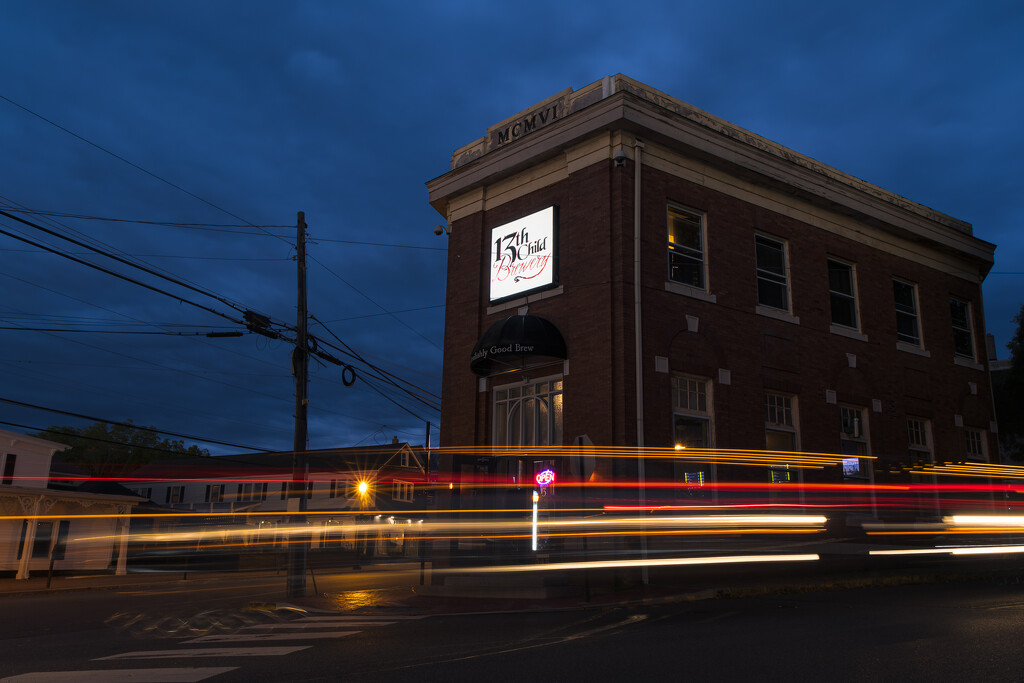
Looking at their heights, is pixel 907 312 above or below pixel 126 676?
above

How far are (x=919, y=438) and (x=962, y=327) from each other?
557 centimetres

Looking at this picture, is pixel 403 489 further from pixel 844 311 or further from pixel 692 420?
pixel 844 311

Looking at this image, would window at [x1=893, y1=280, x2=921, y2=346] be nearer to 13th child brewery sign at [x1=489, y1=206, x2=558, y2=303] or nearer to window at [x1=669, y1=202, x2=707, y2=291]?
window at [x1=669, y1=202, x2=707, y2=291]

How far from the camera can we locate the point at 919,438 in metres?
24.5

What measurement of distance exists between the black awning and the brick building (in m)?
0.05

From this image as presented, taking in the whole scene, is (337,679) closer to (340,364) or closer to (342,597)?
(342,597)

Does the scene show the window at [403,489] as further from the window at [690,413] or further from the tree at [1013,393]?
the tree at [1013,393]

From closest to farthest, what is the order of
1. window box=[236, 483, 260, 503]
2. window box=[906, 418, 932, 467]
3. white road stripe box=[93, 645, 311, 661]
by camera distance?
white road stripe box=[93, 645, 311, 661]
window box=[906, 418, 932, 467]
window box=[236, 483, 260, 503]

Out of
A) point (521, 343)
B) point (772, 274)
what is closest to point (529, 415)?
point (521, 343)

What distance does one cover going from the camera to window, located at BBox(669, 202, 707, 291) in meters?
20.3

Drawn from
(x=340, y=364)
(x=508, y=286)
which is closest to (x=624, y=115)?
(x=508, y=286)

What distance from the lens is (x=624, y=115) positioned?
18906 millimetres

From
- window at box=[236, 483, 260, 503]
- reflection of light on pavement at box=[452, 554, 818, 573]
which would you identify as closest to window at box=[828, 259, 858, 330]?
reflection of light on pavement at box=[452, 554, 818, 573]

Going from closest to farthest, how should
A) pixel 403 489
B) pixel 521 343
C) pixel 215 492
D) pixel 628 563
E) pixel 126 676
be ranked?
1. pixel 126 676
2. pixel 628 563
3. pixel 521 343
4. pixel 403 489
5. pixel 215 492
